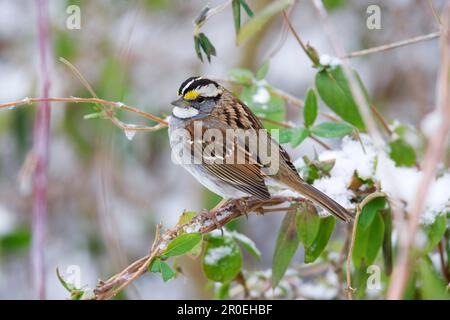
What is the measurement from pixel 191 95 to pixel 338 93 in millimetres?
783

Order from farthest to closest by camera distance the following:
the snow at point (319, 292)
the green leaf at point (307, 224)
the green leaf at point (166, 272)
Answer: the snow at point (319, 292), the green leaf at point (307, 224), the green leaf at point (166, 272)

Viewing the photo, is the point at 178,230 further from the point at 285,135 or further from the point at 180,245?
the point at 285,135

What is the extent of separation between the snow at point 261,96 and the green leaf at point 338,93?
0.33m

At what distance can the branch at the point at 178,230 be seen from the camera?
2.13 metres

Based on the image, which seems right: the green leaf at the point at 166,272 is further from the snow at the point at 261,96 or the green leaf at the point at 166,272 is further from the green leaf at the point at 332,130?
the snow at the point at 261,96

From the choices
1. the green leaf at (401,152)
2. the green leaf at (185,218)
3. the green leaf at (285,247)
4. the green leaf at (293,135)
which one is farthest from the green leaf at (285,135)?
the green leaf at (185,218)

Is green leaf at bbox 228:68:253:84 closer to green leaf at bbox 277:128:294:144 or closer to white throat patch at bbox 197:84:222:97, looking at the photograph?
white throat patch at bbox 197:84:222:97

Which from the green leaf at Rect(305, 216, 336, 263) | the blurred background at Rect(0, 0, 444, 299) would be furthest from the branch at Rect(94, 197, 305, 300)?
the blurred background at Rect(0, 0, 444, 299)

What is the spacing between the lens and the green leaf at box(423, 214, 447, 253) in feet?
7.84

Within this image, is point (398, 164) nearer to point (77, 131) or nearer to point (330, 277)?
point (330, 277)

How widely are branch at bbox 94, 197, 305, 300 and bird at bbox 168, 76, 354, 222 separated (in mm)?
94

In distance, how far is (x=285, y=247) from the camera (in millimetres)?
2545

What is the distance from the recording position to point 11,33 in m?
5.31
